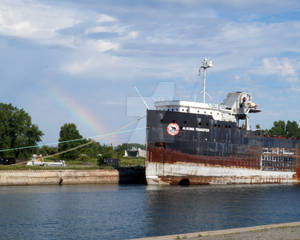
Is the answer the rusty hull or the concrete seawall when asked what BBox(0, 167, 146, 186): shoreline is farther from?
the rusty hull

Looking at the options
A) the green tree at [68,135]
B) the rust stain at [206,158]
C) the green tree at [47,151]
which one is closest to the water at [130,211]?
the rust stain at [206,158]

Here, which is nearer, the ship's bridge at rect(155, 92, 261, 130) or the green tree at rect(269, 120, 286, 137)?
the ship's bridge at rect(155, 92, 261, 130)

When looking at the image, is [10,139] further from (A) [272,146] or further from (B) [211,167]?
(A) [272,146]

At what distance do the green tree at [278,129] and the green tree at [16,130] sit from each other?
73007 mm

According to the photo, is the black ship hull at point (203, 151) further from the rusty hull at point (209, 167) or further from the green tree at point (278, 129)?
the green tree at point (278, 129)

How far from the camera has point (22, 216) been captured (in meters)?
30.0

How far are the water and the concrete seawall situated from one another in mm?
5103

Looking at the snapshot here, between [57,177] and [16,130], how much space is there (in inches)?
1230

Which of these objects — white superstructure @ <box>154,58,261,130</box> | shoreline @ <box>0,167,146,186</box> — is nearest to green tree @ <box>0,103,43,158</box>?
shoreline @ <box>0,167,146,186</box>

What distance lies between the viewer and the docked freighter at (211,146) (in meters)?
52.4

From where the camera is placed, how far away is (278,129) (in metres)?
128

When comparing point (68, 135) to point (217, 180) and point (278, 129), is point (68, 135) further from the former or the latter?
point (278, 129)

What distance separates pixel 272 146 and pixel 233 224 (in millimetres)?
37429

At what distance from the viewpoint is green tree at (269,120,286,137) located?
127875mm
